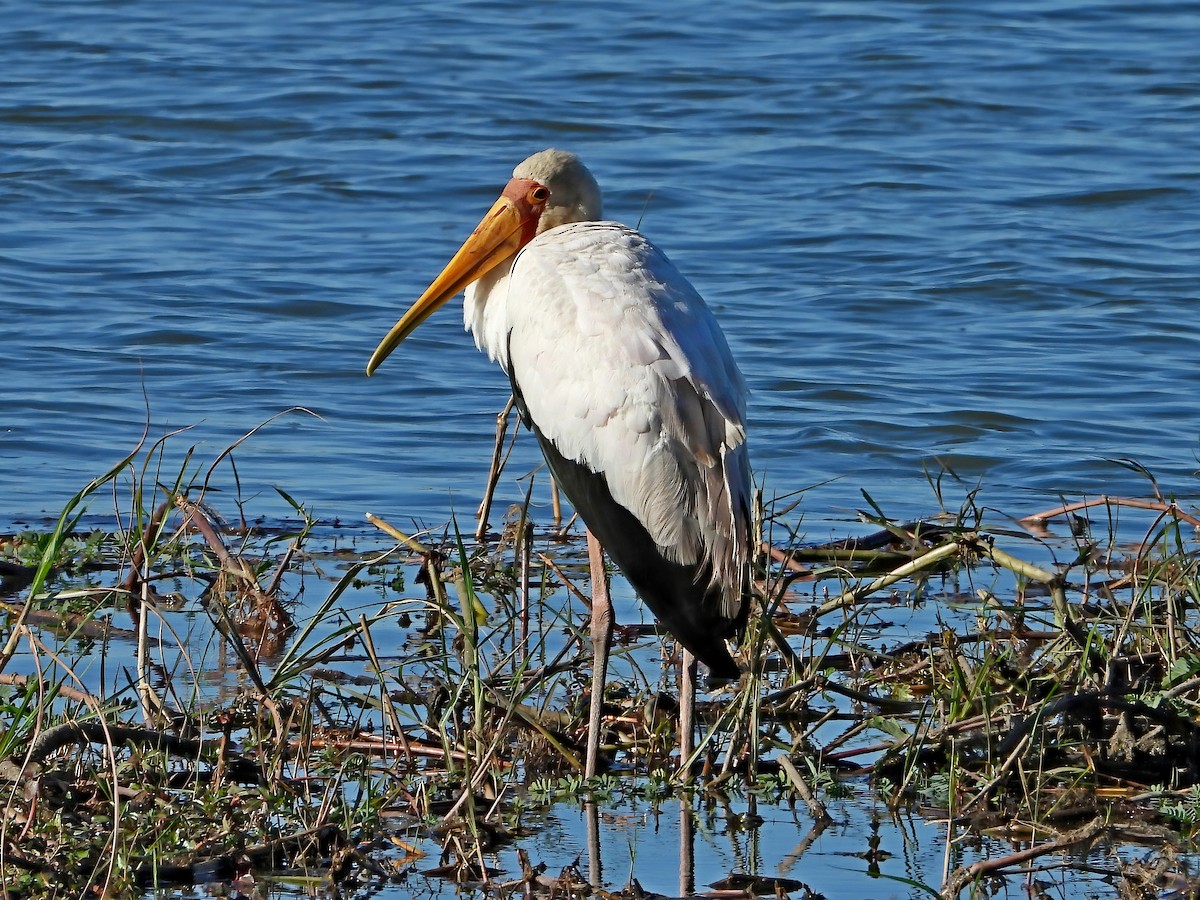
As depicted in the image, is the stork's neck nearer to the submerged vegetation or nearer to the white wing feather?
the white wing feather

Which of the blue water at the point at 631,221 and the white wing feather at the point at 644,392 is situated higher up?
the white wing feather at the point at 644,392

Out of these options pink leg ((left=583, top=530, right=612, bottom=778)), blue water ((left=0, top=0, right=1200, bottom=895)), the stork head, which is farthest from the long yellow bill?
blue water ((left=0, top=0, right=1200, bottom=895))

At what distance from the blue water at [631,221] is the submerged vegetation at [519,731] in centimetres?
158

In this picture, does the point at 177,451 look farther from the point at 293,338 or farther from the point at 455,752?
the point at 455,752

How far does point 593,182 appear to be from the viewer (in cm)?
609

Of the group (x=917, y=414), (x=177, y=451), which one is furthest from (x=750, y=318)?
(x=177, y=451)

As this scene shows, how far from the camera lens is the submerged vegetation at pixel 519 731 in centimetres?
399

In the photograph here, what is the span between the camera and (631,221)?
40.4 ft

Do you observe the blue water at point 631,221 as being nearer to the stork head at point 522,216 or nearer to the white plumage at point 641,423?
the stork head at point 522,216

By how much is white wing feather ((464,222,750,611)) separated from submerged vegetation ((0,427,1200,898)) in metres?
0.27

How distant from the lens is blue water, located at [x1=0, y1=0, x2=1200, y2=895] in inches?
336

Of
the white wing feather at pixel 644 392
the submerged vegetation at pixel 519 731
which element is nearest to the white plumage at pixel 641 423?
the white wing feather at pixel 644 392

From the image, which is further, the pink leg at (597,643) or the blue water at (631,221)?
the blue water at (631,221)

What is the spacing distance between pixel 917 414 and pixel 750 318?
180 cm
